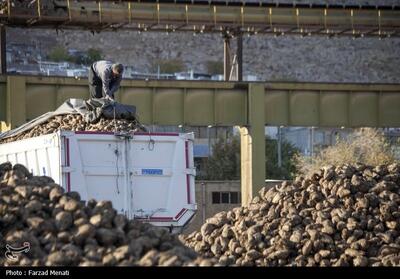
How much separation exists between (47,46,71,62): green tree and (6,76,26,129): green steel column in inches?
2870

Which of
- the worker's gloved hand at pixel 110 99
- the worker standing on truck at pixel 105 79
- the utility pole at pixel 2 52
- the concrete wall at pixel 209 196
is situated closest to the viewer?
the worker's gloved hand at pixel 110 99

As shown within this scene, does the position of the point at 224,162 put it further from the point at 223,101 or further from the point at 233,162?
the point at 223,101

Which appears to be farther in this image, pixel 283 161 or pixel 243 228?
pixel 283 161

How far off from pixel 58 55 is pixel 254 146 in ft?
236

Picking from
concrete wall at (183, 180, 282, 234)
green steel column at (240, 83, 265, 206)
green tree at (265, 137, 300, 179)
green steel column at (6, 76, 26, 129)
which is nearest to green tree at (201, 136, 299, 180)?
green tree at (265, 137, 300, 179)

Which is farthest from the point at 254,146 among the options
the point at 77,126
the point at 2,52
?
the point at 77,126

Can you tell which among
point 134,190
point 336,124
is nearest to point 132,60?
point 336,124

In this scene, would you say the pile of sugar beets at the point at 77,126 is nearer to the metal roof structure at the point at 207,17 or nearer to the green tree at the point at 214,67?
the metal roof structure at the point at 207,17

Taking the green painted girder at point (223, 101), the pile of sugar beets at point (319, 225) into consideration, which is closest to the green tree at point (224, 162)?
the green painted girder at point (223, 101)

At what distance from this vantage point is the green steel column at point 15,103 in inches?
1539

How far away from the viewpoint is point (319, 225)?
1722 cm

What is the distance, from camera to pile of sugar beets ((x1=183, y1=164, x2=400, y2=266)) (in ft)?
53.6

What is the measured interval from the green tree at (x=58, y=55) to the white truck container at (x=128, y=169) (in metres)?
92.2

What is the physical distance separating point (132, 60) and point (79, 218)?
4321 inches
